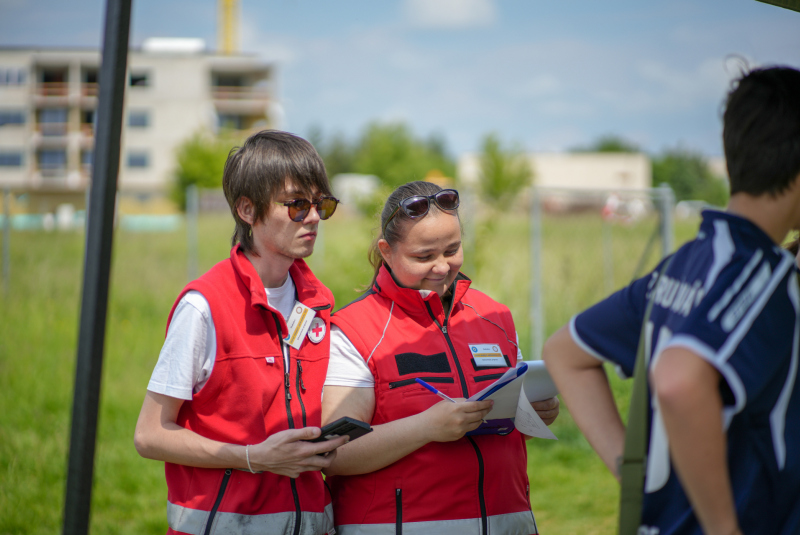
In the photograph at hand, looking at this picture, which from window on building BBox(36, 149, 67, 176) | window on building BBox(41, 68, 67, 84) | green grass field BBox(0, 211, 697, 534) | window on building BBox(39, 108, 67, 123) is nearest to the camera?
green grass field BBox(0, 211, 697, 534)

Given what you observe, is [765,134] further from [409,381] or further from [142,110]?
[142,110]

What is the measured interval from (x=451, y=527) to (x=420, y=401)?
0.38m

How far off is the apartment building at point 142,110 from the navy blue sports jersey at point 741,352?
4657cm

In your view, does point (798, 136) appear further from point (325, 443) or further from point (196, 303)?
point (196, 303)

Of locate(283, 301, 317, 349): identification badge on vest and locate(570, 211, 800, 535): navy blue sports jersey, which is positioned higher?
locate(570, 211, 800, 535): navy blue sports jersey

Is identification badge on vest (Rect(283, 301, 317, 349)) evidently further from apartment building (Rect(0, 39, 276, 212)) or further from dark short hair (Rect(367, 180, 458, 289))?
apartment building (Rect(0, 39, 276, 212))

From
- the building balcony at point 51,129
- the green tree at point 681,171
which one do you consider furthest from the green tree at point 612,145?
the building balcony at point 51,129

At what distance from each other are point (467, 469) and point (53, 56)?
49909 millimetres

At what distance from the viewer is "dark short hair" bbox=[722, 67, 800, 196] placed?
1.11 metres

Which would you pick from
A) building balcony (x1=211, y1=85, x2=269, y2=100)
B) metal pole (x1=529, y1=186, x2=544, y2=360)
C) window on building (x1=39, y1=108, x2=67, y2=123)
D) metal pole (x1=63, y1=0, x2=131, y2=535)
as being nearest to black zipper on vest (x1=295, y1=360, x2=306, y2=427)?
metal pole (x1=63, y1=0, x2=131, y2=535)

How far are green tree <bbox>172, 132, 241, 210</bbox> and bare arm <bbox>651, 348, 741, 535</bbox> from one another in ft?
132

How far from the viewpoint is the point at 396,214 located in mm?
2182

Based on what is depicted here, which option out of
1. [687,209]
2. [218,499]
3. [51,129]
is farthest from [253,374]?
[51,129]

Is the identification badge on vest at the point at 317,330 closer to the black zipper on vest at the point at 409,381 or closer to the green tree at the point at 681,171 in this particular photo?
the black zipper on vest at the point at 409,381
